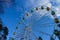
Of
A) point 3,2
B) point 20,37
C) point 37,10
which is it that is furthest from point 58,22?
point 3,2

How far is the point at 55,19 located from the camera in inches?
644

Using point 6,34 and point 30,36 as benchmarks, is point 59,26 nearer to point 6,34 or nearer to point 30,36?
point 30,36

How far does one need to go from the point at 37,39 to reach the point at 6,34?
2.38 metres

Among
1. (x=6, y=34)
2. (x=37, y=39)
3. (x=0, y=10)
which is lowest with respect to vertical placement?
(x=37, y=39)

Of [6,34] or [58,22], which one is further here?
[6,34]

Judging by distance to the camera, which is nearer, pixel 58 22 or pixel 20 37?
pixel 58 22

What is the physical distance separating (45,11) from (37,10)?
1.88 ft

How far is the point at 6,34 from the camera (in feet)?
58.5

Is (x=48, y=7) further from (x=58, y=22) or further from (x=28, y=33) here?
(x=28, y=33)

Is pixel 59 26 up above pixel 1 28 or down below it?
below

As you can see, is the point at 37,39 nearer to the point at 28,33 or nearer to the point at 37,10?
the point at 28,33

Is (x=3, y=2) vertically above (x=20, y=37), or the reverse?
(x=3, y=2)

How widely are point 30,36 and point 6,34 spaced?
1.92 meters

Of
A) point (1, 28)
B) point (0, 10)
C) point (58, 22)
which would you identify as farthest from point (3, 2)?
point (58, 22)
